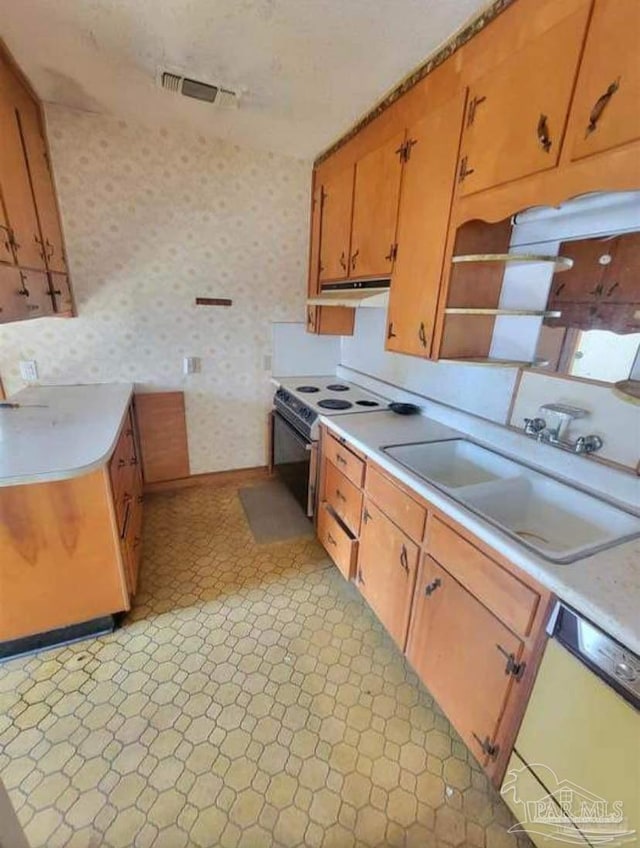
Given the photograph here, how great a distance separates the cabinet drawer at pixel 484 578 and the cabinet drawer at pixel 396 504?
0.21 feet

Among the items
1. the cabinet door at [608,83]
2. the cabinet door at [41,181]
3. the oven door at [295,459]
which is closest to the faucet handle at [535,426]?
the cabinet door at [608,83]

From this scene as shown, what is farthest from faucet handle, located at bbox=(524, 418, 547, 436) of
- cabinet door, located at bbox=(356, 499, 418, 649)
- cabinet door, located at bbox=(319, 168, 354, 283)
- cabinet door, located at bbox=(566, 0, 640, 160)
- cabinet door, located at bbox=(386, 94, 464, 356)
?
cabinet door, located at bbox=(319, 168, 354, 283)

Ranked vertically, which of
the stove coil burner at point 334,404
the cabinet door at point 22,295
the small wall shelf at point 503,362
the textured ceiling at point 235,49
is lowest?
the stove coil burner at point 334,404

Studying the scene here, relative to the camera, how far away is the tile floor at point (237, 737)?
3.79 ft

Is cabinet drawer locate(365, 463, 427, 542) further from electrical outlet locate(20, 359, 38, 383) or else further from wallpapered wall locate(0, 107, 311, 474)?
electrical outlet locate(20, 359, 38, 383)

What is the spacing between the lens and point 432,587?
4.45ft

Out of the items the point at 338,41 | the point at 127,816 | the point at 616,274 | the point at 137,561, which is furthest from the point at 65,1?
the point at 127,816

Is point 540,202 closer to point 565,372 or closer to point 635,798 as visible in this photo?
point 565,372

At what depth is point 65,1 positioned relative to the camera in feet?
4.26

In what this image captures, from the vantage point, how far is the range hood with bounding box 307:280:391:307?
205 cm

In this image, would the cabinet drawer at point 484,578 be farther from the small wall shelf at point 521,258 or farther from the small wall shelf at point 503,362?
the small wall shelf at point 521,258

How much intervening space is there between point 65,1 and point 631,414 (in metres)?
2.41

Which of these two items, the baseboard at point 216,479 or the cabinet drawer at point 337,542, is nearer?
the cabinet drawer at point 337,542

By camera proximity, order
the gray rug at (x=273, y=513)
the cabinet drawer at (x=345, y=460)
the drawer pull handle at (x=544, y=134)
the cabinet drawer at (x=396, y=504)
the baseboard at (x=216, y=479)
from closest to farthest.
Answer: the drawer pull handle at (x=544, y=134) < the cabinet drawer at (x=396, y=504) < the cabinet drawer at (x=345, y=460) < the gray rug at (x=273, y=513) < the baseboard at (x=216, y=479)
